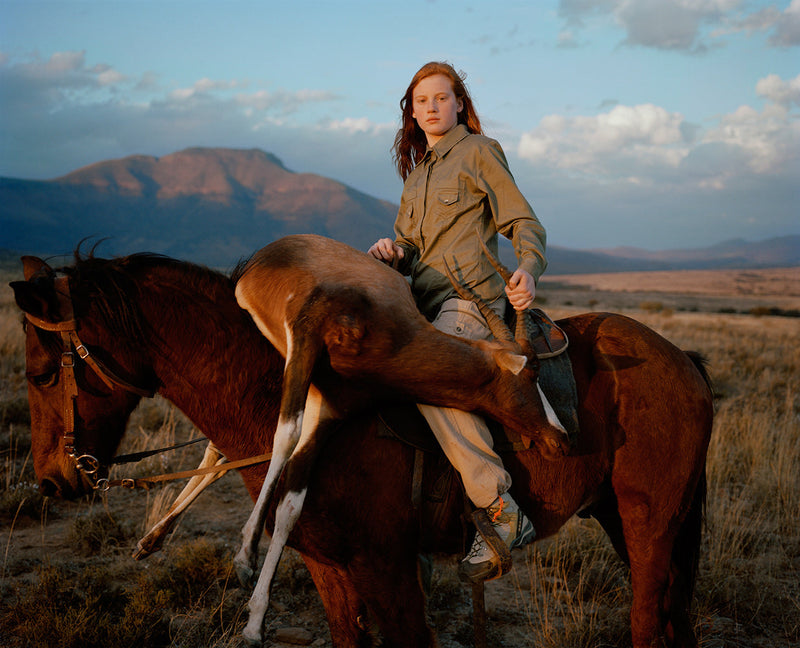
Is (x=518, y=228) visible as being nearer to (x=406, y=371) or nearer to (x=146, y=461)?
(x=406, y=371)

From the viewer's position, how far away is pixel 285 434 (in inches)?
74.5

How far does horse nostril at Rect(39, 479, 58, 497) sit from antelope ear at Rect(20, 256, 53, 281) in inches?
36.2

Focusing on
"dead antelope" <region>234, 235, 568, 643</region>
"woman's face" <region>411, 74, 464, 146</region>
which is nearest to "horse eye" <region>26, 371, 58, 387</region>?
"dead antelope" <region>234, 235, 568, 643</region>

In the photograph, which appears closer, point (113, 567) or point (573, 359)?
point (573, 359)

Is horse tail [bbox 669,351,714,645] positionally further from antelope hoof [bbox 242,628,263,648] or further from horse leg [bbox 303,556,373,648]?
A: antelope hoof [bbox 242,628,263,648]

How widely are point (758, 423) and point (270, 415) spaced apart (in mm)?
7815

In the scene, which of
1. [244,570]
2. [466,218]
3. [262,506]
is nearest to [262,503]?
[262,506]

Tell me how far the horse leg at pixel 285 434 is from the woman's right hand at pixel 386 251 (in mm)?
1034

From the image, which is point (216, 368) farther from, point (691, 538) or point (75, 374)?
point (691, 538)

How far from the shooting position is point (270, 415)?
8.04ft

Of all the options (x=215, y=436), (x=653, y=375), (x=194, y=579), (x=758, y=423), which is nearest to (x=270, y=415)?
(x=215, y=436)

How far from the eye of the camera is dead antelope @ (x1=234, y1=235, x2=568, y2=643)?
1.91m

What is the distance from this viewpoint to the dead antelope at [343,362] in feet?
6.26

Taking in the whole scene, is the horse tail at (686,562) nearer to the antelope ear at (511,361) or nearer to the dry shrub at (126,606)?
the antelope ear at (511,361)
